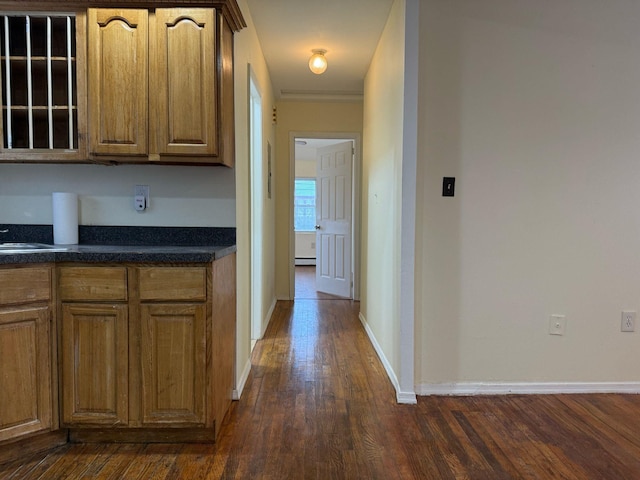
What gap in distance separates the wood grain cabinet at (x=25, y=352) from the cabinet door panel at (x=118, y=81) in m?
0.69

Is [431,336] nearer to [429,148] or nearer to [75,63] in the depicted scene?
[429,148]

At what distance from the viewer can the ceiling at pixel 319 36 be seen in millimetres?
2809

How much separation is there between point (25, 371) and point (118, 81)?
1.39 meters

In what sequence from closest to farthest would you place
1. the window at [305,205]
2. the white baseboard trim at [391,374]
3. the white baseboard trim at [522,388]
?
the white baseboard trim at [391,374]
the white baseboard trim at [522,388]
the window at [305,205]

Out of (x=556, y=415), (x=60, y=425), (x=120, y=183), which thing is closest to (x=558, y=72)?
(x=556, y=415)

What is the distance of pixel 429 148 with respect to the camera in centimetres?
245

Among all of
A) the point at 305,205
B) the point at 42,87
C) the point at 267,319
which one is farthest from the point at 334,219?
the point at 42,87

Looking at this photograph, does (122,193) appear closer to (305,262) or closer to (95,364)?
(95,364)

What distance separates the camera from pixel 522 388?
8.36 ft

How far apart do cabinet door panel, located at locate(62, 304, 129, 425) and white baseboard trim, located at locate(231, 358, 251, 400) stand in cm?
64

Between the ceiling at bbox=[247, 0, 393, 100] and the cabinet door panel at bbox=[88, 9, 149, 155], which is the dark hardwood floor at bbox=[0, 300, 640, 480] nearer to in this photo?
the cabinet door panel at bbox=[88, 9, 149, 155]

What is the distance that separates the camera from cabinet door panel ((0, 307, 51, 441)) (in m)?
1.78

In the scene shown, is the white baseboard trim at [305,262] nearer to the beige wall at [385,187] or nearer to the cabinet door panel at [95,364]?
the beige wall at [385,187]

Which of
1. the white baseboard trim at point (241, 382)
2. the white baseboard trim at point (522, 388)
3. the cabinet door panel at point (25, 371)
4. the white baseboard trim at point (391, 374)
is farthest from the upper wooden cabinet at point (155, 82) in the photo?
the white baseboard trim at point (522, 388)
